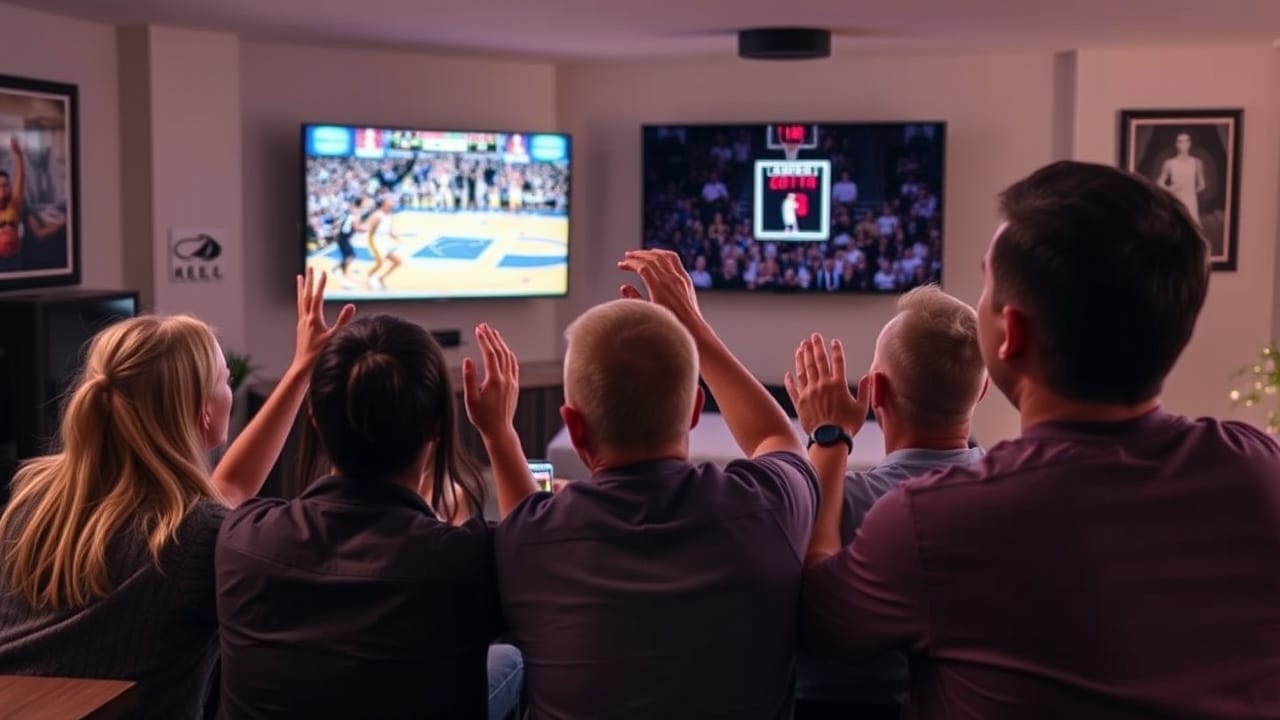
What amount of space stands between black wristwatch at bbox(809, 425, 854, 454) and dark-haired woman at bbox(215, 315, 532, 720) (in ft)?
1.62

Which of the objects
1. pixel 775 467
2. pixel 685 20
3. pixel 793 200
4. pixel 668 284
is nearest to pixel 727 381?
pixel 668 284

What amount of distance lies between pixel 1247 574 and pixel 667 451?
28.1 inches

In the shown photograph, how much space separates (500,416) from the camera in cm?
204

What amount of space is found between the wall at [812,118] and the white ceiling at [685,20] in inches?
15.1

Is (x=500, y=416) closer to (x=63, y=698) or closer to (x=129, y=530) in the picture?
(x=129, y=530)

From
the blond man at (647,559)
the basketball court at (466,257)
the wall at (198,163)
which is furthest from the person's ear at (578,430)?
the basketball court at (466,257)

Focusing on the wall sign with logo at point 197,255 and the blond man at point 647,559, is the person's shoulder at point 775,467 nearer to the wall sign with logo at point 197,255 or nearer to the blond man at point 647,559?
the blond man at point 647,559

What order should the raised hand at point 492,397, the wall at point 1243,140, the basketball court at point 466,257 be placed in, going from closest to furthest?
1. the raised hand at point 492,397
2. the wall at point 1243,140
3. the basketball court at point 466,257

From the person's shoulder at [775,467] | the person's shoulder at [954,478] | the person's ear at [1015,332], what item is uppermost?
the person's ear at [1015,332]

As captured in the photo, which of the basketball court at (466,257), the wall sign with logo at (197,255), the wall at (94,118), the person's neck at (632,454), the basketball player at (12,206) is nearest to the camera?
the person's neck at (632,454)

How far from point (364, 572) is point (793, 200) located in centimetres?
619

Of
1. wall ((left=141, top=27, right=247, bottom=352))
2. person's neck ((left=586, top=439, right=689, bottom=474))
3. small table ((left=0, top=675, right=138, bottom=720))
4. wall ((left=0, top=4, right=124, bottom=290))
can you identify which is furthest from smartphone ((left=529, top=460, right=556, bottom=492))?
wall ((left=141, top=27, right=247, bottom=352))

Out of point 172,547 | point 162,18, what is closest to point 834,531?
point 172,547

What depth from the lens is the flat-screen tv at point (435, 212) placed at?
741cm
